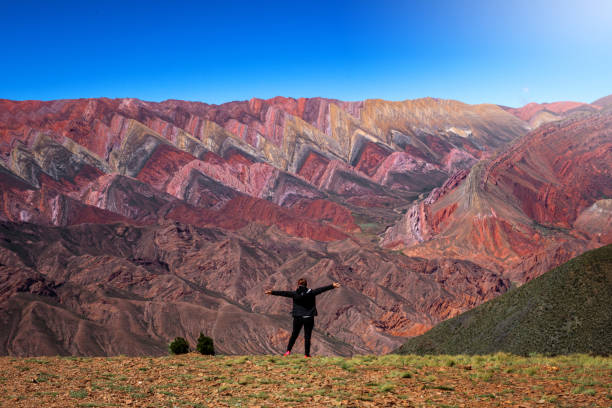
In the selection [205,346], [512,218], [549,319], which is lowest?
[205,346]

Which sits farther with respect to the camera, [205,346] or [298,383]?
[205,346]

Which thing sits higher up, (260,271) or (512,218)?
(512,218)

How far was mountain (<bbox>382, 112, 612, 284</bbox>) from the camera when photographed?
494 feet

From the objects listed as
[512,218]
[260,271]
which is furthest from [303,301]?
[512,218]

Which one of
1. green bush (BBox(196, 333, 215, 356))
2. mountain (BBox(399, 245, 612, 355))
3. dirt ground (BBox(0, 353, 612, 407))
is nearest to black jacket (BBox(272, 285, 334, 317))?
dirt ground (BBox(0, 353, 612, 407))

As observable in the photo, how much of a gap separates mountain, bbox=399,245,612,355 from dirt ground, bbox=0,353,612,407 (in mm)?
8601

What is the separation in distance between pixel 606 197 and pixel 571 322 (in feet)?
589

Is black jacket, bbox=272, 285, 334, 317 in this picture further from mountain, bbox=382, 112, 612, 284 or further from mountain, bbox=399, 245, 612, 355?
mountain, bbox=382, 112, 612, 284

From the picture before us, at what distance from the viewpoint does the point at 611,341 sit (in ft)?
82.3

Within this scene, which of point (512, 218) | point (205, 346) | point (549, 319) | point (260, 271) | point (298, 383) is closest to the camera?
point (298, 383)

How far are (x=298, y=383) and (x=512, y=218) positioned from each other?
160 m

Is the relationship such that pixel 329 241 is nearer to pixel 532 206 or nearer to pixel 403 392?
pixel 532 206

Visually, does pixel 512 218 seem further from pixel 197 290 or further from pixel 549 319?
pixel 549 319

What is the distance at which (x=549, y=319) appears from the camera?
29.5 meters
